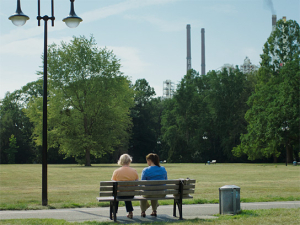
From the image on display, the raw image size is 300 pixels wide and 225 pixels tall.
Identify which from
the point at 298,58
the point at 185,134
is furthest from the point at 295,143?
the point at 185,134

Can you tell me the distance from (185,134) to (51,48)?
36061 mm

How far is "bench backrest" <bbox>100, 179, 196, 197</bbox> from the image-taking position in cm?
920

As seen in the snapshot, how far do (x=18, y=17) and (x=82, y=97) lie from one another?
44392 millimetres

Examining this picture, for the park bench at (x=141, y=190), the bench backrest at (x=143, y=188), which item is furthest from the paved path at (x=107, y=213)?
the bench backrest at (x=143, y=188)

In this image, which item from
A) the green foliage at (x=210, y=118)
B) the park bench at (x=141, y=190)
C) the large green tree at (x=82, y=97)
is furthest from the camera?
the green foliage at (x=210, y=118)

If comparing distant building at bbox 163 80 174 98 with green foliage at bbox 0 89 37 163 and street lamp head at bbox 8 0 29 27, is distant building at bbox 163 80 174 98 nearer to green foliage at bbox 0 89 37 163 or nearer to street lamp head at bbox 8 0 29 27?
green foliage at bbox 0 89 37 163

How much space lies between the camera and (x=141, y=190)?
9406mm

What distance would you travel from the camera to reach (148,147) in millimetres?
88188

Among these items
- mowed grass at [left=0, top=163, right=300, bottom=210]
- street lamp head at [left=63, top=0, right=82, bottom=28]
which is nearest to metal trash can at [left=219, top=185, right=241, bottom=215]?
mowed grass at [left=0, top=163, right=300, bottom=210]

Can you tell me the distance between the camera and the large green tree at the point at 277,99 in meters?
55.0

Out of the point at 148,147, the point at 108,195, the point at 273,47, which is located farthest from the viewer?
the point at 148,147

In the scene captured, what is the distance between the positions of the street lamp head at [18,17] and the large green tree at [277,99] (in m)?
47.3

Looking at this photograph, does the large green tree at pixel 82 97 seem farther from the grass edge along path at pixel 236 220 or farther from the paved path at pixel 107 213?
the grass edge along path at pixel 236 220

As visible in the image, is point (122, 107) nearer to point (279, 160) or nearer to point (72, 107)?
point (72, 107)
